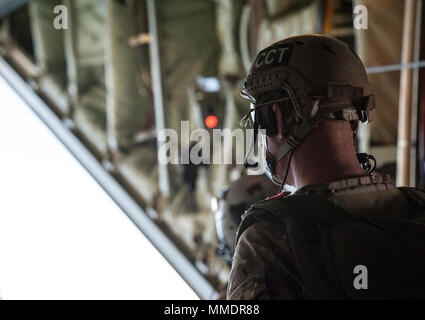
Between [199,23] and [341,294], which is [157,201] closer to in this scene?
[199,23]

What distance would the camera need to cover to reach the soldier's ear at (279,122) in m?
0.94

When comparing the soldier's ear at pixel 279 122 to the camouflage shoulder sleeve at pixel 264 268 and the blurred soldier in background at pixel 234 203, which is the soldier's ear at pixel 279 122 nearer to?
the camouflage shoulder sleeve at pixel 264 268

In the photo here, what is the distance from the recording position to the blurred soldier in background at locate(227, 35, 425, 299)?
2.50ft

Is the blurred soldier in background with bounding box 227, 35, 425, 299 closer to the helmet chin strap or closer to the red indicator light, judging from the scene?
the helmet chin strap

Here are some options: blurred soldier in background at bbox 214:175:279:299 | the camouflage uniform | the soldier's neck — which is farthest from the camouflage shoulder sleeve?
blurred soldier in background at bbox 214:175:279:299

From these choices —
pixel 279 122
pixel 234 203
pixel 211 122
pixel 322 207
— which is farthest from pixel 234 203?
pixel 211 122

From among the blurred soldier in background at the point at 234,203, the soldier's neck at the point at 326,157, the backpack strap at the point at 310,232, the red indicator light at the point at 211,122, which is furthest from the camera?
the red indicator light at the point at 211,122

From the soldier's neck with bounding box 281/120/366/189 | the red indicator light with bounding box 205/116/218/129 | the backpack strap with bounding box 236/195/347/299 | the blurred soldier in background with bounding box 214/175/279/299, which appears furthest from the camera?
the red indicator light with bounding box 205/116/218/129

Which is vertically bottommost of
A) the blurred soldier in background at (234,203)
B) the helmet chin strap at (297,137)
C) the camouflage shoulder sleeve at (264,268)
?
the blurred soldier in background at (234,203)

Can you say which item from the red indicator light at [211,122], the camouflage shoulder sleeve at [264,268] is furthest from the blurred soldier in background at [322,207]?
the red indicator light at [211,122]

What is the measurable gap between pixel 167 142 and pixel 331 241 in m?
2.58

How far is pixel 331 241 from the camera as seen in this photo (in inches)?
30.7

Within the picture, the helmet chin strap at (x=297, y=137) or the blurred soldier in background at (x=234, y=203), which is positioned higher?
the helmet chin strap at (x=297, y=137)
